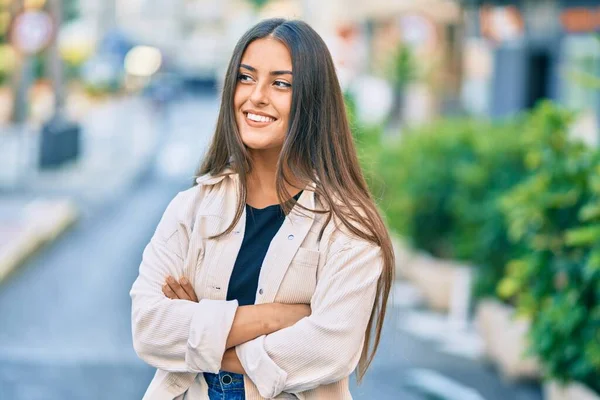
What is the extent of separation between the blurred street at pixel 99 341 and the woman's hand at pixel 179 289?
0.89 metres

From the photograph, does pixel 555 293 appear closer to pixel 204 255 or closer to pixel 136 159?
pixel 204 255

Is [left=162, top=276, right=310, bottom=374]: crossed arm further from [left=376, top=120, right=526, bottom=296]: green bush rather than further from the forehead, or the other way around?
[left=376, top=120, right=526, bottom=296]: green bush

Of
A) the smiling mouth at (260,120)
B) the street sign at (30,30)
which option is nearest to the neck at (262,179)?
the smiling mouth at (260,120)

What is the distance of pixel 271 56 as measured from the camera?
2646 millimetres

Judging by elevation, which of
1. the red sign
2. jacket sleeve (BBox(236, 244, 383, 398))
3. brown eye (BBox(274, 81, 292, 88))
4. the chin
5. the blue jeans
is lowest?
the red sign

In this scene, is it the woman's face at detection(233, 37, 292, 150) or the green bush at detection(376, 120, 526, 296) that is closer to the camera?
the woman's face at detection(233, 37, 292, 150)

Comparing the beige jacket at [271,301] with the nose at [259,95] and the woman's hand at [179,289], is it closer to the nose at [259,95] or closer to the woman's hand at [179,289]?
the woman's hand at [179,289]

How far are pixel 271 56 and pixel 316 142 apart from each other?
24cm

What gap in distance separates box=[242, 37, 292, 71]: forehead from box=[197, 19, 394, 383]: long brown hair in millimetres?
16

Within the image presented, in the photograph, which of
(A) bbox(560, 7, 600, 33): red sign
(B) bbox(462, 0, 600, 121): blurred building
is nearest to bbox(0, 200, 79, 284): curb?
(B) bbox(462, 0, 600, 121): blurred building

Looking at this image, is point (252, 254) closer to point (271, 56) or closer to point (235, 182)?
point (235, 182)

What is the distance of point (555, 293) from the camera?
6762mm

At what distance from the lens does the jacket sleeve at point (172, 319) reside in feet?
8.41

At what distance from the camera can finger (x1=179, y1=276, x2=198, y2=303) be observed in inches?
106
